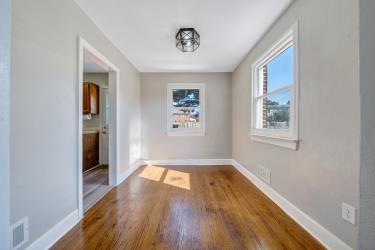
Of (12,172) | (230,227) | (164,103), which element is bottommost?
(230,227)

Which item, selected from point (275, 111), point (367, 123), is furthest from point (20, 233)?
point (275, 111)

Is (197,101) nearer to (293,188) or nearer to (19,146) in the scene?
(293,188)

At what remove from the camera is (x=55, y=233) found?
1708 mm

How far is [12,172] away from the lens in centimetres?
130

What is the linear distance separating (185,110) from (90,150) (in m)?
2.44

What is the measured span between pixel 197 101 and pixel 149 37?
2.34 metres

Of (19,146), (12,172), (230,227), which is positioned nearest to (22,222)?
(12,172)

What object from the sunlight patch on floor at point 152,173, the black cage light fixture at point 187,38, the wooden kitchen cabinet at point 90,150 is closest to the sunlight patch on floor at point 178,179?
the sunlight patch on floor at point 152,173

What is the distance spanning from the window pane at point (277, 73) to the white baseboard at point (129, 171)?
287 centimetres

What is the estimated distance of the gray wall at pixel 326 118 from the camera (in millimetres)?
1365

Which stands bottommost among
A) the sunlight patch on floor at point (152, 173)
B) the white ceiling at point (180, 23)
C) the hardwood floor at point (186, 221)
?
the hardwood floor at point (186, 221)

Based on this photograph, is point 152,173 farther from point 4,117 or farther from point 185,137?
point 4,117

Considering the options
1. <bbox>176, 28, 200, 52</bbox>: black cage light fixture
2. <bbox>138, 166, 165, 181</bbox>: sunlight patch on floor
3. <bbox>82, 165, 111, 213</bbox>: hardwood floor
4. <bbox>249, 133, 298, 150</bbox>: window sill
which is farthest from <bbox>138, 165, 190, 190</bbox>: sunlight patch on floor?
<bbox>176, 28, 200, 52</bbox>: black cage light fixture

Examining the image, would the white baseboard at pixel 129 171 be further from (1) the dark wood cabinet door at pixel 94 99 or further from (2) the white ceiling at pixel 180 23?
(2) the white ceiling at pixel 180 23
